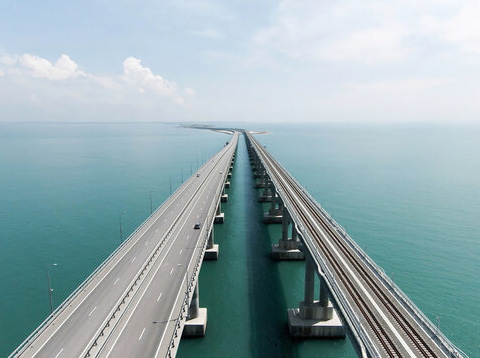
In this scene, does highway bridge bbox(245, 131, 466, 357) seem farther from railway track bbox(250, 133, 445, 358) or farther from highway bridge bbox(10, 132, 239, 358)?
highway bridge bbox(10, 132, 239, 358)

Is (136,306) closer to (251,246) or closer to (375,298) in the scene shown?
(375,298)

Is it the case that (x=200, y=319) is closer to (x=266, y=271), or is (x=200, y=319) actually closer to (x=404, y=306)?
(x=266, y=271)

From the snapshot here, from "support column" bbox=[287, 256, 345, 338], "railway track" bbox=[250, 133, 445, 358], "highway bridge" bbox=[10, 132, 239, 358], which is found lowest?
"support column" bbox=[287, 256, 345, 338]

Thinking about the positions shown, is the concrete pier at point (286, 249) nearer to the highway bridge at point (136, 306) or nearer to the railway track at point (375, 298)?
the railway track at point (375, 298)

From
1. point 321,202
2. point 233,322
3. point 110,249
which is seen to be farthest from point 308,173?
point 233,322

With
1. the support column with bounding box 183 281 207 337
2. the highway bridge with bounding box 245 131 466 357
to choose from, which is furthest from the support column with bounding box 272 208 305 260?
the support column with bounding box 183 281 207 337

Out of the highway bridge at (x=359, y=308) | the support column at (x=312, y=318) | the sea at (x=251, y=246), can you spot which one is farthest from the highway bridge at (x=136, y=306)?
the highway bridge at (x=359, y=308)
